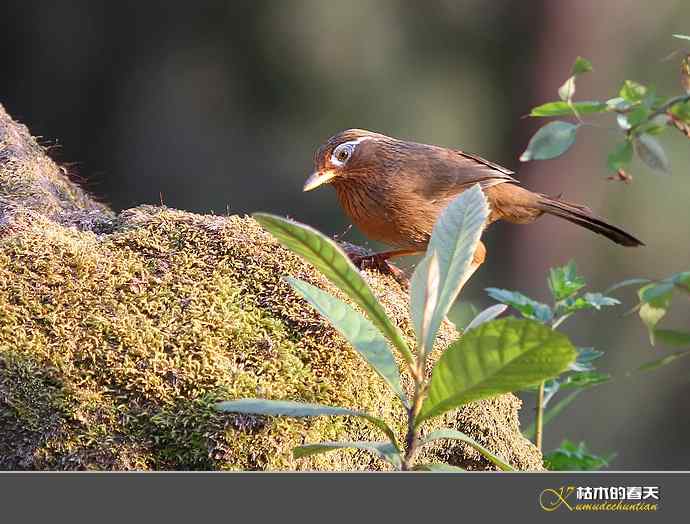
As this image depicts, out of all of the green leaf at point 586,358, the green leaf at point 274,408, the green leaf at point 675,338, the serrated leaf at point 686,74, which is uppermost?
the serrated leaf at point 686,74

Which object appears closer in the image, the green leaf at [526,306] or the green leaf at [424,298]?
the green leaf at [424,298]

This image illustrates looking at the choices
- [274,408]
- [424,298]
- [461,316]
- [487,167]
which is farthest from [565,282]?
[487,167]

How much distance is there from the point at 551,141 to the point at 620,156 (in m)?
0.14

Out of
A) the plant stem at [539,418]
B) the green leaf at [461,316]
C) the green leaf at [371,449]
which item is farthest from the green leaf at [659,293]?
the green leaf at [461,316]

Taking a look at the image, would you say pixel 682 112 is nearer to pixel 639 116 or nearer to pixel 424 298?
pixel 639 116

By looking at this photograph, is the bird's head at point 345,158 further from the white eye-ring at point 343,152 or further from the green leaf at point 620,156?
the green leaf at point 620,156

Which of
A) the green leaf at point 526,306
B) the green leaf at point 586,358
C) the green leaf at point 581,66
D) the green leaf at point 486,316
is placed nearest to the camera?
the green leaf at point 581,66

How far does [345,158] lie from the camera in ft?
13.0

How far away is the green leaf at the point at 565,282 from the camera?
2.62 m

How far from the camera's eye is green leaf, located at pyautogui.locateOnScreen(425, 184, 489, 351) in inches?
69.7

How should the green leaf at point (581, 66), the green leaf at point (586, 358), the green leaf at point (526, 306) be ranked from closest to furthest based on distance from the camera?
the green leaf at point (581, 66)
the green leaf at point (586, 358)
the green leaf at point (526, 306)

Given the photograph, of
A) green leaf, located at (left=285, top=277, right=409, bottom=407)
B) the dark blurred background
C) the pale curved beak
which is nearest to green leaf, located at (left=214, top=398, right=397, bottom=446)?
green leaf, located at (left=285, top=277, right=409, bottom=407)

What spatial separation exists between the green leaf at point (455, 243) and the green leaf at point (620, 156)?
0.25 m

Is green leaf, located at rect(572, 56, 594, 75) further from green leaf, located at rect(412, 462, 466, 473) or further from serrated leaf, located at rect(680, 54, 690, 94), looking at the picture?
green leaf, located at rect(412, 462, 466, 473)
